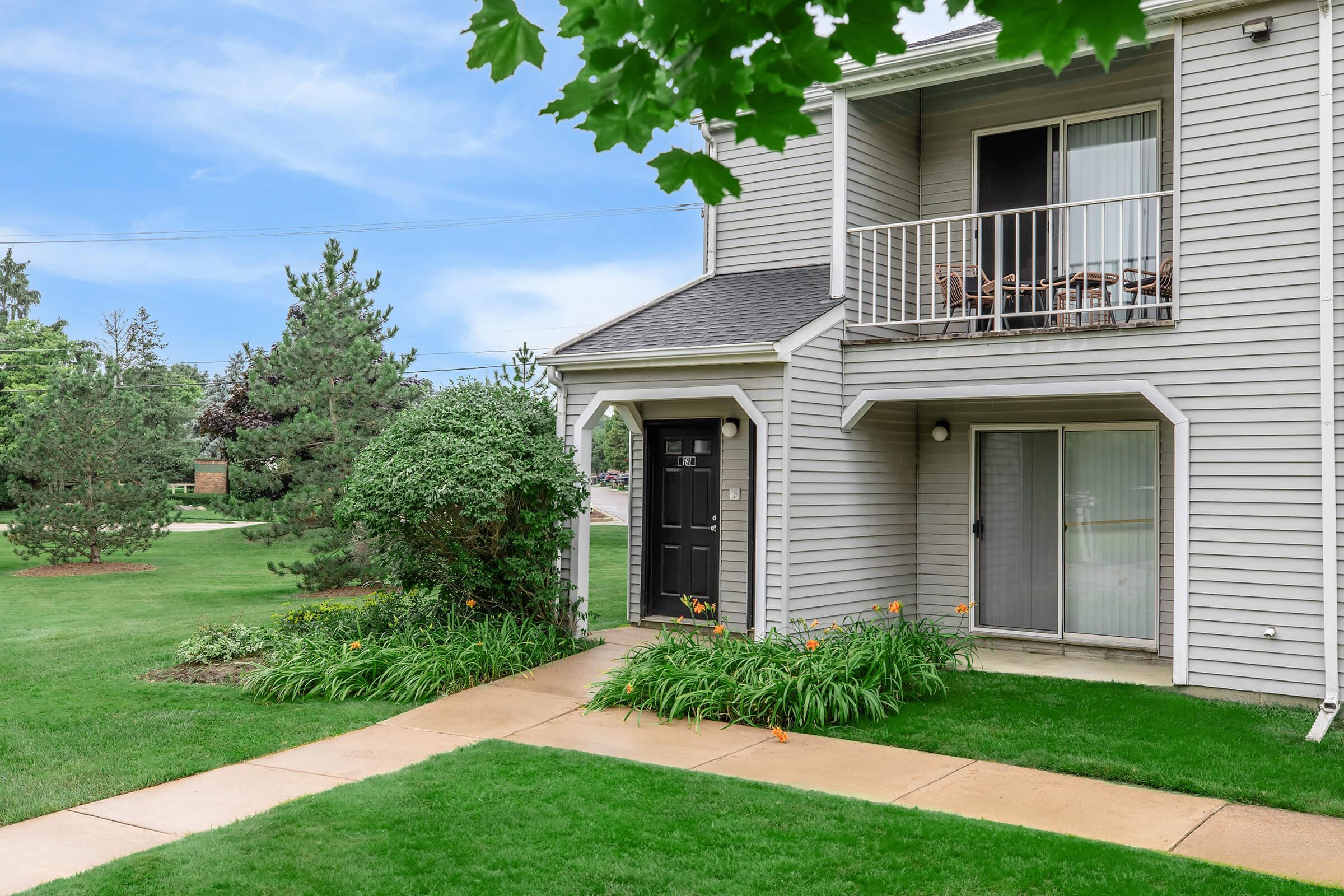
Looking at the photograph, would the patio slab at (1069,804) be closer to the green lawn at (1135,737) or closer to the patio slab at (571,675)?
the green lawn at (1135,737)

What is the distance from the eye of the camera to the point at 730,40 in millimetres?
2568

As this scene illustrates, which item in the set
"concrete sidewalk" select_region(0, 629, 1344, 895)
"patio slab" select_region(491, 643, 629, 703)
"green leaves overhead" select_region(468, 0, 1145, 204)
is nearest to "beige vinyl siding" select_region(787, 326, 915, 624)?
"patio slab" select_region(491, 643, 629, 703)

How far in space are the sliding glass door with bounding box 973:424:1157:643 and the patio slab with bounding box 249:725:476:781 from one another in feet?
17.5

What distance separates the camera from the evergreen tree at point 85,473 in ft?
56.3

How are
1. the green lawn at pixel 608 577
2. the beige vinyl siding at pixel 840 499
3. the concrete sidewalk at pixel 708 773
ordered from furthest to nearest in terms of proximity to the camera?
the green lawn at pixel 608 577
the beige vinyl siding at pixel 840 499
the concrete sidewalk at pixel 708 773

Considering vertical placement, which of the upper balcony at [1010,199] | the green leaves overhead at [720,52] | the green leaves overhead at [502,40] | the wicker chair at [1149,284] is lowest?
the green leaves overhead at [720,52]

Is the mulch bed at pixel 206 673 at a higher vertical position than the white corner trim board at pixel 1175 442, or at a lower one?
lower

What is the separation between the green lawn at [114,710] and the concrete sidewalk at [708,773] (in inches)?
10.7

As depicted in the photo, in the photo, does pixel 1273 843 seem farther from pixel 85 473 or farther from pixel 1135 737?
pixel 85 473

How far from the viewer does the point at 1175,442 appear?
7938 millimetres

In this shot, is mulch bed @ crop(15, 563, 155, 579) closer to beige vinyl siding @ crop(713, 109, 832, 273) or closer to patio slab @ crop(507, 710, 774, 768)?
beige vinyl siding @ crop(713, 109, 832, 273)

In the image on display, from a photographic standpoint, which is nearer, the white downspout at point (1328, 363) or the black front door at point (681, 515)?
the white downspout at point (1328, 363)

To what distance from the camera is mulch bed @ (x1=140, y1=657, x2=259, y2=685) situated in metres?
8.45

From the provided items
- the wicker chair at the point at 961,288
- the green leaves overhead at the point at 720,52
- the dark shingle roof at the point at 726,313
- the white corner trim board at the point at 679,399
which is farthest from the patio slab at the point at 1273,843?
the wicker chair at the point at 961,288
